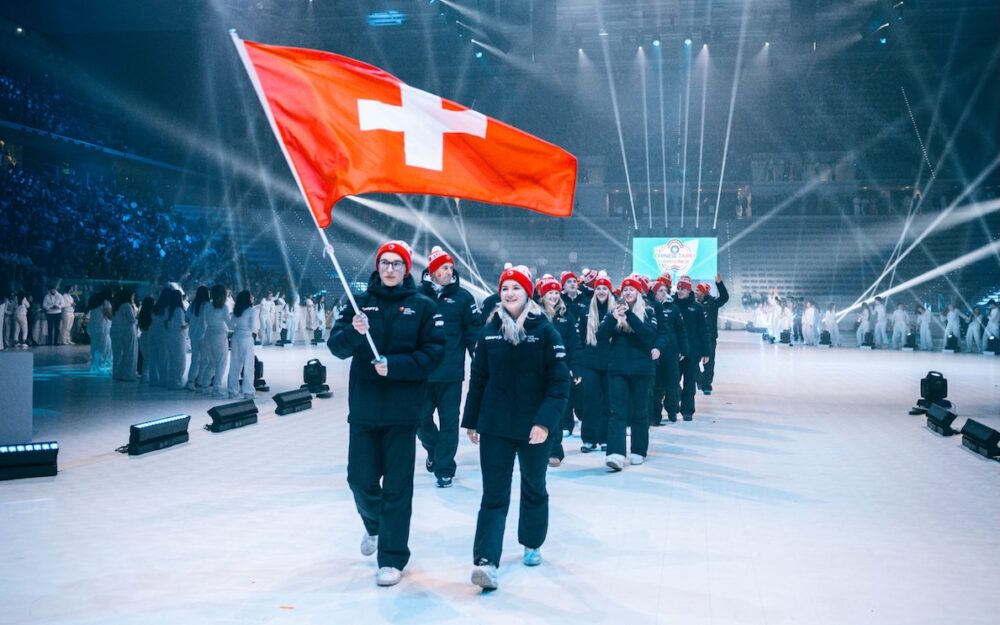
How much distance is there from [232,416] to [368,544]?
6.10 meters

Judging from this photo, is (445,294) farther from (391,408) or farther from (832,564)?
(832,564)

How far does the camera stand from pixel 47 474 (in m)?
7.80

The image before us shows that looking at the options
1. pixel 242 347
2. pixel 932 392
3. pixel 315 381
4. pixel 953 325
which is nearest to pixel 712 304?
pixel 932 392

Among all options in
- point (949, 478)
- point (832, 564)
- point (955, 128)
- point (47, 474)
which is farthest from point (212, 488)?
point (955, 128)

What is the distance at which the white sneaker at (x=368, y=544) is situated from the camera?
5312 millimetres

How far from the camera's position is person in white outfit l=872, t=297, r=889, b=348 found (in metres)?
31.5

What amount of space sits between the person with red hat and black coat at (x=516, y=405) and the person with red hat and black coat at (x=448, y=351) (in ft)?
7.66

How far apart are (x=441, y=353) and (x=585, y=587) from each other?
1.54 metres

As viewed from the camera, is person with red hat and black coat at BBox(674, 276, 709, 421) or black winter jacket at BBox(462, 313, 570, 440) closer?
black winter jacket at BBox(462, 313, 570, 440)

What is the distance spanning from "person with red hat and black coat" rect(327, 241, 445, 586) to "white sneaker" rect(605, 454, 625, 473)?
3.65 meters

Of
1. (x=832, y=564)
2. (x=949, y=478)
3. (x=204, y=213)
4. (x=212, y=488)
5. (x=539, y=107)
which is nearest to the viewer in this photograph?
(x=832, y=564)

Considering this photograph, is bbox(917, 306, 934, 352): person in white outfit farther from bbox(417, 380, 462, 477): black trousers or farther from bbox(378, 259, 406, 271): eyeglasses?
bbox(378, 259, 406, 271): eyeglasses

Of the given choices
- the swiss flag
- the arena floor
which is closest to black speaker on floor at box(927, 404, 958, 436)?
the arena floor

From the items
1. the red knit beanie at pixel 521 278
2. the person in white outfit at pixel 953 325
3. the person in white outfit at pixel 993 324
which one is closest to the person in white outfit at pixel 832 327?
the person in white outfit at pixel 953 325
